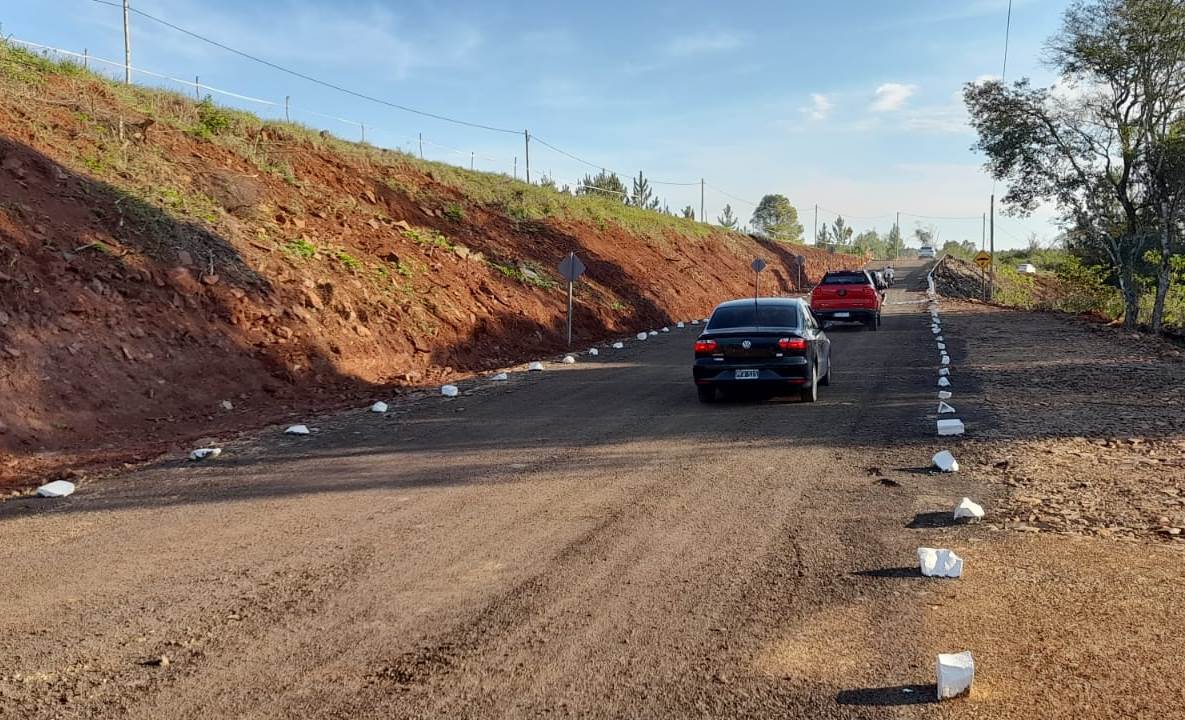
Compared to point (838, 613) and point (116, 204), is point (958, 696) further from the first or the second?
point (116, 204)

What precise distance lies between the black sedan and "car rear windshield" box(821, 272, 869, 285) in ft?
46.6

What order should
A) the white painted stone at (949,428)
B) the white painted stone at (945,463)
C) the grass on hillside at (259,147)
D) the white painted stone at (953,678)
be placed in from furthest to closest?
the grass on hillside at (259,147)
the white painted stone at (949,428)
the white painted stone at (945,463)
the white painted stone at (953,678)

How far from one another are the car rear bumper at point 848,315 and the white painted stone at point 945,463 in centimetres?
1757

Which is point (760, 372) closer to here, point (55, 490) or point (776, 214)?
point (55, 490)

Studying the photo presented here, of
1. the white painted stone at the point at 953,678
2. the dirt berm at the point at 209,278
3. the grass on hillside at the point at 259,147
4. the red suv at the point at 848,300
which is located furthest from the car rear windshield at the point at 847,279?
the white painted stone at the point at 953,678

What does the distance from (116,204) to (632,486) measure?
39.0 feet

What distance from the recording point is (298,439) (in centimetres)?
1032

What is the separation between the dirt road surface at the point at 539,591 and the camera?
3729 mm

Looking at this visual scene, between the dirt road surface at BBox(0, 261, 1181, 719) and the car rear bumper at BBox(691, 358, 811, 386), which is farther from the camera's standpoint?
the car rear bumper at BBox(691, 358, 811, 386)

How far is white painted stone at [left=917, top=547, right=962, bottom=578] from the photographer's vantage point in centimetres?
501

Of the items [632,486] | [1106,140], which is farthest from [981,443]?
[1106,140]

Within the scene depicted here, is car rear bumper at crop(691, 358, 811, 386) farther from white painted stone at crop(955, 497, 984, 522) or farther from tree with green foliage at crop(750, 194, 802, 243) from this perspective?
tree with green foliage at crop(750, 194, 802, 243)

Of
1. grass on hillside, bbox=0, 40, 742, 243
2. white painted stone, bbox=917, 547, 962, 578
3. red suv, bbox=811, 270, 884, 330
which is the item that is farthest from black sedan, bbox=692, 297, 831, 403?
red suv, bbox=811, 270, 884, 330

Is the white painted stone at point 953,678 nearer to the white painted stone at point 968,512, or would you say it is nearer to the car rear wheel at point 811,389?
the white painted stone at point 968,512
